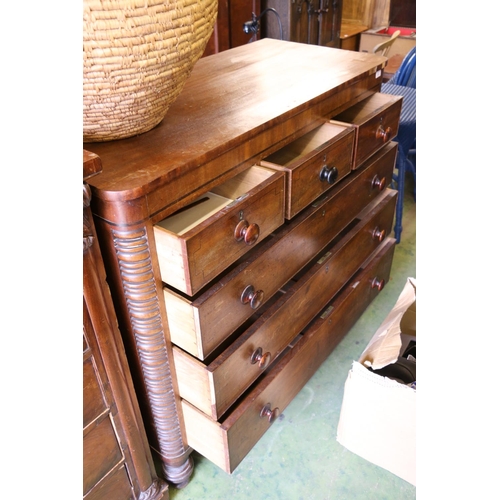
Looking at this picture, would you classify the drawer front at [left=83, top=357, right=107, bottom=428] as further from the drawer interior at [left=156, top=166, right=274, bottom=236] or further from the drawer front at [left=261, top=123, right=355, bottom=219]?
the drawer front at [left=261, top=123, right=355, bottom=219]

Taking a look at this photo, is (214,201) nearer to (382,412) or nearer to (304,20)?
(382,412)

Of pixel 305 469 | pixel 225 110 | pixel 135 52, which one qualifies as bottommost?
pixel 305 469

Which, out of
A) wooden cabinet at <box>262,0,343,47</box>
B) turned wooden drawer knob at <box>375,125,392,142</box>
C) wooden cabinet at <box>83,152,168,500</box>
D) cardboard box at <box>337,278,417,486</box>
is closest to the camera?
wooden cabinet at <box>83,152,168,500</box>

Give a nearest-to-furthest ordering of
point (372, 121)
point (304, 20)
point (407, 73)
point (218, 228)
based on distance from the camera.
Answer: point (218, 228) → point (372, 121) → point (407, 73) → point (304, 20)

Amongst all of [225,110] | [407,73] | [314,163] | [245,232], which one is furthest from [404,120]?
[245,232]

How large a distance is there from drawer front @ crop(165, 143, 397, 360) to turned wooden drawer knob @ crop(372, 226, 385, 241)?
12 cm

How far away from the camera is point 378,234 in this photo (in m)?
1.36

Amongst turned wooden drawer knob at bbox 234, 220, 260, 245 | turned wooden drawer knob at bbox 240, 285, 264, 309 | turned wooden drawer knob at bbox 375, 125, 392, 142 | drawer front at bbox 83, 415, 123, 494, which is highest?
turned wooden drawer knob at bbox 375, 125, 392, 142

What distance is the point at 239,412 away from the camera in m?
0.95

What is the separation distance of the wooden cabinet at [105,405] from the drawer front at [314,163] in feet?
1.23

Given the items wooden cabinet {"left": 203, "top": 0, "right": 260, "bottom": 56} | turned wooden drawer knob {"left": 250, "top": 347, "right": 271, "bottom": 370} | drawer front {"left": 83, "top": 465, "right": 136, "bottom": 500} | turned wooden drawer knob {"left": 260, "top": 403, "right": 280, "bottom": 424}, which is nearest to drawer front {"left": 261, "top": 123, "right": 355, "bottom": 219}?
turned wooden drawer knob {"left": 250, "top": 347, "right": 271, "bottom": 370}

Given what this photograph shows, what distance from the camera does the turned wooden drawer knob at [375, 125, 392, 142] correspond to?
115 cm

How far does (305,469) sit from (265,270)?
1.80 feet
